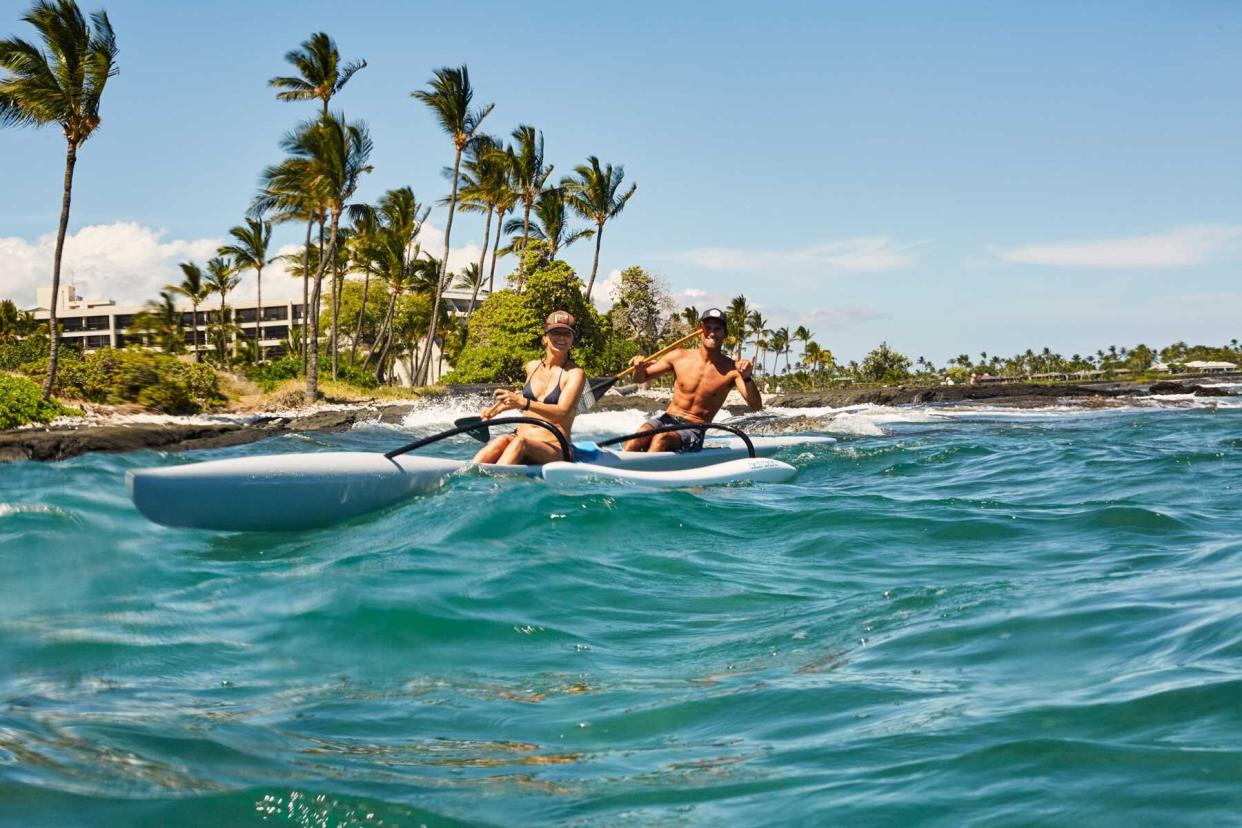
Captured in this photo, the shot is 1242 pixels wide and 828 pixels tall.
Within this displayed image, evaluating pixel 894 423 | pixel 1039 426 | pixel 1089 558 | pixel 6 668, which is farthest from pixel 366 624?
pixel 894 423

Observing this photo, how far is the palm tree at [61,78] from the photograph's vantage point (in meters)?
20.9

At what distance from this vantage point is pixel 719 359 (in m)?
9.69

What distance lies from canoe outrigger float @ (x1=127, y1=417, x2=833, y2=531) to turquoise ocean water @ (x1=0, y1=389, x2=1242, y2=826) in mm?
165

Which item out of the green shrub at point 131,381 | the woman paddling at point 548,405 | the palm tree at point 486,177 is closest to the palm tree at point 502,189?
the palm tree at point 486,177

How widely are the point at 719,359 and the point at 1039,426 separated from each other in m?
13.1

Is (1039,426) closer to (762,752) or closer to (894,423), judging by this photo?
(894,423)

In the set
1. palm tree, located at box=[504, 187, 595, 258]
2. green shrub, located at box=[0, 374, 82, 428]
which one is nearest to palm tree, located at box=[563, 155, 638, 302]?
palm tree, located at box=[504, 187, 595, 258]

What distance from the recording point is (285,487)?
6.39m

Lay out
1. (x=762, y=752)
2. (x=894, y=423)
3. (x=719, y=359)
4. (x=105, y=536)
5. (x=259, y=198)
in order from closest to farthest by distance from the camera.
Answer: (x=762, y=752), (x=105, y=536), (x=719, y=359), (x=894, y=423), (x=259, y=198)

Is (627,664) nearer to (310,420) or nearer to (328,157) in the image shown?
(310,420)

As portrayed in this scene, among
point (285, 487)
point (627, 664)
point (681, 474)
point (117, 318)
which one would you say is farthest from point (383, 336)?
point (627, 664)

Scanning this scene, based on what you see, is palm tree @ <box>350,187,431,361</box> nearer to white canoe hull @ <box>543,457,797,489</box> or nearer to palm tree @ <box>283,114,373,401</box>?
palm tree @ <box>283,114,373,401</box>

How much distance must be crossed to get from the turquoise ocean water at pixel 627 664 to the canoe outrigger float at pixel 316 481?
0.16 metres

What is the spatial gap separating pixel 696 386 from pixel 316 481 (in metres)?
4.08
